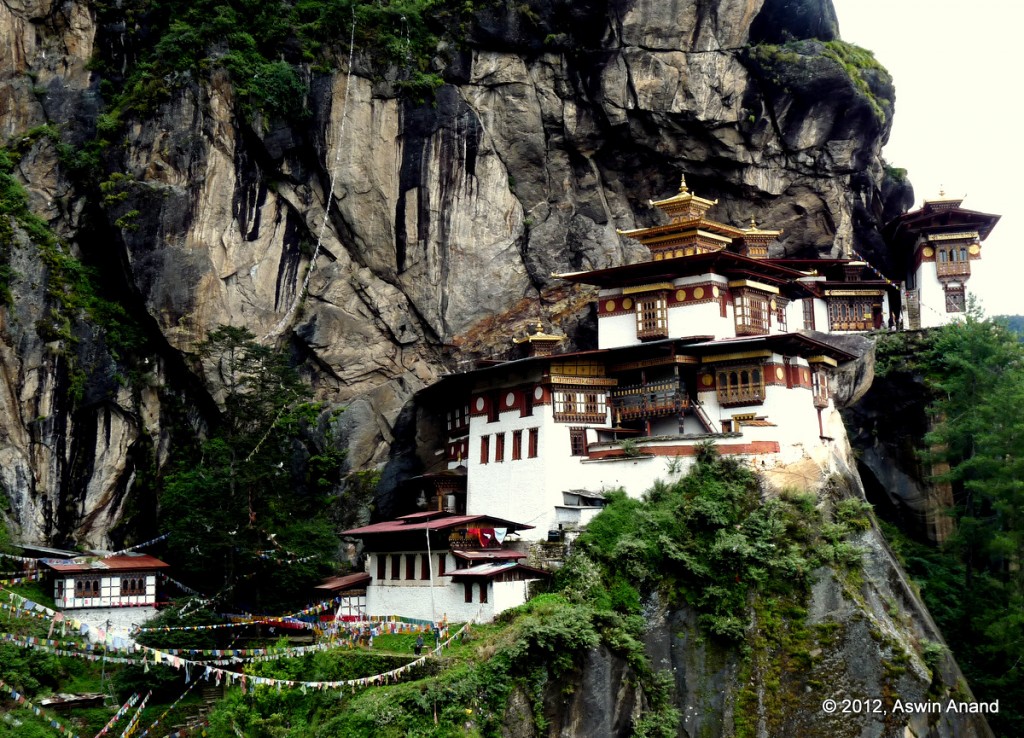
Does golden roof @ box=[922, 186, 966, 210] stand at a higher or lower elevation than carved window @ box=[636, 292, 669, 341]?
higher

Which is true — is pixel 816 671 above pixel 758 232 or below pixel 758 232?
below

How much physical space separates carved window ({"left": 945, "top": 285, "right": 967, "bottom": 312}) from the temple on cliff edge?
963cm

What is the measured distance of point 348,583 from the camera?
124 feet

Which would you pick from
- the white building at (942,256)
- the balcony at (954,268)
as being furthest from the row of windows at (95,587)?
the balcony at (954,268)

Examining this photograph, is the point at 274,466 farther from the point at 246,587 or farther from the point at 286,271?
the point at 286,271

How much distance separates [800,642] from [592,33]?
97.6ft

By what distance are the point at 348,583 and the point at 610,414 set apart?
11718mm

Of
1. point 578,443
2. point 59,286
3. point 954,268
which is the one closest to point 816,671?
point 578,443

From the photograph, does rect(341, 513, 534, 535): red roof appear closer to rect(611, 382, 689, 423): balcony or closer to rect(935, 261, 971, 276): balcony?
rect(611, 382, 689, 423): balcony

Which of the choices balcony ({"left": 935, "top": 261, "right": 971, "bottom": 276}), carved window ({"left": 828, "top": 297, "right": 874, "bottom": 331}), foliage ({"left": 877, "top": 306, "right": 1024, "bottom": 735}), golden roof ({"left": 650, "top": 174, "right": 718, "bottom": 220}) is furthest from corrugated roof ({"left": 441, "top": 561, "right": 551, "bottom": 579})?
balcony ({"left": 935, "top": 261, "right": 971, "bottom": 276})

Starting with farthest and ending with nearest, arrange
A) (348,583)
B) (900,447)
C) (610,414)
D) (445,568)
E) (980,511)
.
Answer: (900,447), (980,511), (610,414), (348,583), (445,568)

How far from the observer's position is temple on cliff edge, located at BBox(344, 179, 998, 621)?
3641 centimetres

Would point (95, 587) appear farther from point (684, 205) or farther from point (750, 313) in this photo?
point (684, 205)

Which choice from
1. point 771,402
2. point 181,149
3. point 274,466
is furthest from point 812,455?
point 181,149
